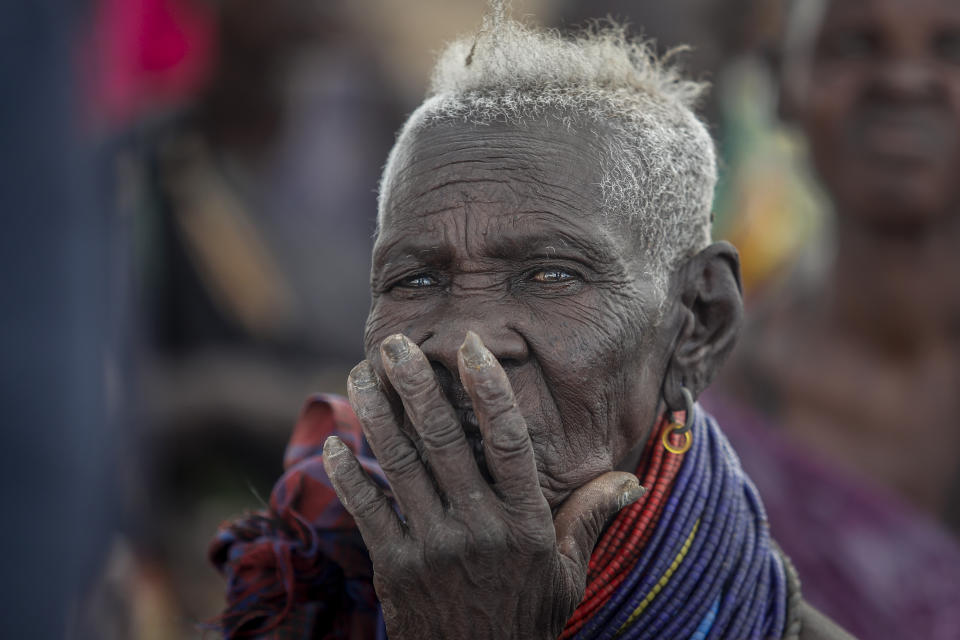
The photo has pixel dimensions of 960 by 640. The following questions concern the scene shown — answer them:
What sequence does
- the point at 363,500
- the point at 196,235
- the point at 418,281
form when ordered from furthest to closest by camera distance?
the point at 196,235 → the point at 418,281 → the point at 363,500

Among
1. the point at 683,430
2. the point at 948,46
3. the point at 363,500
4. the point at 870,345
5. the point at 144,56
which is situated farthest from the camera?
the point at 144,56

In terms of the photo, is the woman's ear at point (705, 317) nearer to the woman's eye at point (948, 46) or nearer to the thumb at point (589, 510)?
the thumb at point (589, 510)

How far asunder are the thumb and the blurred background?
134cm

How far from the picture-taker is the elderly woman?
2.43m

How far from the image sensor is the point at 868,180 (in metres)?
5.76

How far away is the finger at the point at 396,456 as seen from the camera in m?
2.45

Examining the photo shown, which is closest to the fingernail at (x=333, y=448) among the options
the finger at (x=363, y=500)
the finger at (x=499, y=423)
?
the finger at (x=363, y=500)

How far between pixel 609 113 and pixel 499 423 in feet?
2.75

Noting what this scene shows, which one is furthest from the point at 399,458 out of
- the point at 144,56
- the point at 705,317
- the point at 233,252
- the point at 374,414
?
the point at 233,252

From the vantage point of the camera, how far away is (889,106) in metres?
5.57

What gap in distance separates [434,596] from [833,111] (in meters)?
4.11

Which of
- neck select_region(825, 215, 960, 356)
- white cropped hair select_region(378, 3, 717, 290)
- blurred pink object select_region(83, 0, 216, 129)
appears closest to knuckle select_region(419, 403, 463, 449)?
white cropped hair select_region(378, 3, 717, 290)

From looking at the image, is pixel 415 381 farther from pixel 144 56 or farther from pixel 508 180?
pixel 144 56

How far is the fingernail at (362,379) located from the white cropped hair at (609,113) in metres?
0.49
